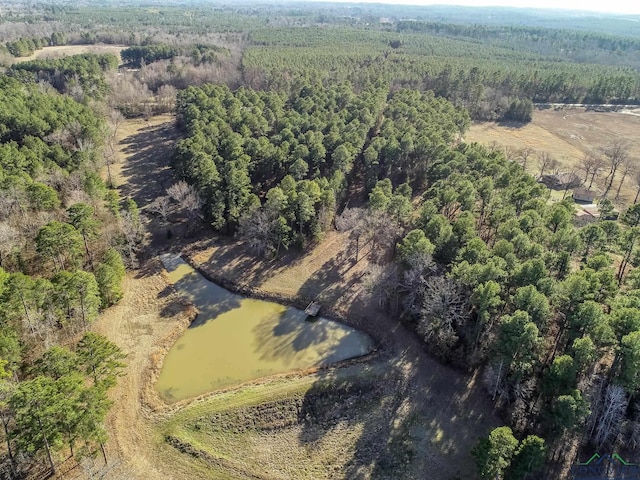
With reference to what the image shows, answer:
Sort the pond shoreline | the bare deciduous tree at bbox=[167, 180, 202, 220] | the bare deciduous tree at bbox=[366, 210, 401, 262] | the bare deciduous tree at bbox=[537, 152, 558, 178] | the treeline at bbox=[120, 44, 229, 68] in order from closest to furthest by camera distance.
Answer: the pond shoreline
the bare deciduous tree at bbox=[366, 210, 401, 262]
the bare deciduous tree at bbox=[167, 180, 202, 220]
the bare deciduous tree at bbox=[537, 152, 558, 178]
the treeline at bbox=[120, 44, 229, 68]

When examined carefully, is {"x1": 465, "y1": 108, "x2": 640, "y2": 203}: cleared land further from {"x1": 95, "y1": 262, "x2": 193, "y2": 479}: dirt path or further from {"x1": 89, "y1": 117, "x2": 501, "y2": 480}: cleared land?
{"x1": 95, "y1": 262, "x2": 193, "y2": 479}: dirt path

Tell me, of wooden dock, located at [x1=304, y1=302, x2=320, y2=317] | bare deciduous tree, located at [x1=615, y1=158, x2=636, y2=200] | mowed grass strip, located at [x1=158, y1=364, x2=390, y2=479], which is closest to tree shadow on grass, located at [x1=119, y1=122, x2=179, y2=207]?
wooden dock, located at [x1=304, y1=302, x2=320, y2=317]

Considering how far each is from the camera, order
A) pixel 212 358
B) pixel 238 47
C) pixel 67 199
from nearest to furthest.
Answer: pixel 212 358 → pixel 67 199 → pixel 238 47

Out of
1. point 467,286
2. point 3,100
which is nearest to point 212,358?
point 467,286

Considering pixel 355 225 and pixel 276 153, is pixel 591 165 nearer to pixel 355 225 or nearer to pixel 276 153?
pixel 355 225

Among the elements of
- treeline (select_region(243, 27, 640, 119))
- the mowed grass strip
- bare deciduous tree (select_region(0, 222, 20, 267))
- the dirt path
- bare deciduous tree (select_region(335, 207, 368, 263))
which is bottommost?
the mowed grass strip

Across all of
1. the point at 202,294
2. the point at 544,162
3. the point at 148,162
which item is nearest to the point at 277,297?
the point at 202,294

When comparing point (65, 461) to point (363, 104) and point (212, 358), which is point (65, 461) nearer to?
point (212, 358)
